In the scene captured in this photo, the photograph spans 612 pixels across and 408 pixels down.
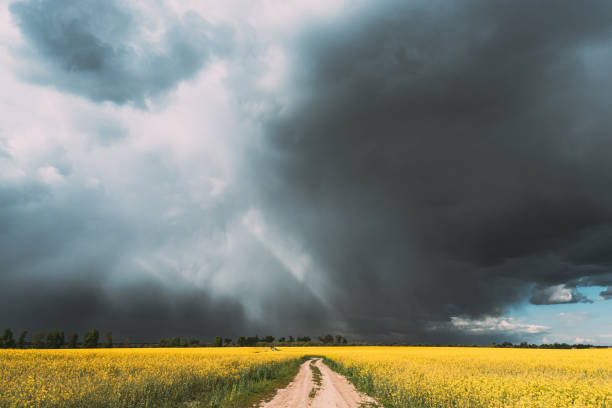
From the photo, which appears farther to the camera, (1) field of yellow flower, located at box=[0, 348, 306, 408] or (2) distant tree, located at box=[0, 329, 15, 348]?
(2) distant tree, located at box=[0, 329, 15, 348]

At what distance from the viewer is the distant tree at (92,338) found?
166850 mm

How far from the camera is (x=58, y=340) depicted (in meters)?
169

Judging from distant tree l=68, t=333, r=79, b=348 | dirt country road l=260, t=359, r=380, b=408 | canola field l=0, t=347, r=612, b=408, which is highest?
canola field l=0, t=347, r=612, b=408

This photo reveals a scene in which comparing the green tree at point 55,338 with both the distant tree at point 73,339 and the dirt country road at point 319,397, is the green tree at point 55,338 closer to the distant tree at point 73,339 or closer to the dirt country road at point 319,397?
the distant tree at point 73,339

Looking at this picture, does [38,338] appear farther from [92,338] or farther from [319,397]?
[319,397]

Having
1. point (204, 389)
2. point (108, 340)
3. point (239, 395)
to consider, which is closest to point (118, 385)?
point (204, 389)

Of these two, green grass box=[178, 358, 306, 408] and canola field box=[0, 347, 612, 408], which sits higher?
canola field box=[0, 347, 612, 408]

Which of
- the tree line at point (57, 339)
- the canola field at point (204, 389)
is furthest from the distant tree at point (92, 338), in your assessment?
the canola field at point (204, 389)

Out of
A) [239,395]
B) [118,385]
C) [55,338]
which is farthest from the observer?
[55,338]

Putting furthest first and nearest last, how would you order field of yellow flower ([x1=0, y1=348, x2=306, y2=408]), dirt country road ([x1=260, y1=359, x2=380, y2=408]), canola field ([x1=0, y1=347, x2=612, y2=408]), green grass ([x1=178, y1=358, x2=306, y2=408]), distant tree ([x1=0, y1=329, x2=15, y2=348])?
distant tree ([x1=0, y1=329, x2=15, y2=348]) → dirt country road ([x1=260, y1=359, x2=380, y2=408]) → green grass ([x1=178, y1=358, x2=306, y2=408]) → canola field ([x1=0, y1=347, x2=612, y2=408]) → field of yellow flower ([x1=0, y1=348, x2=306, y2=408])

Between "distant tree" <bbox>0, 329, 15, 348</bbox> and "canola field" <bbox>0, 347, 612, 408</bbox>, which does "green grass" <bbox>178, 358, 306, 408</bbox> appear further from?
"distant tree" <bbox>0, 329, 15, 348</bbox>

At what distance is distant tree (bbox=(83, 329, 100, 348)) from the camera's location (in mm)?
166850

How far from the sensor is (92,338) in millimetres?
169250

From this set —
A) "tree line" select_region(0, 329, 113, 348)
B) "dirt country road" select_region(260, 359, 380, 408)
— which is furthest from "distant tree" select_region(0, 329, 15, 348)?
"dirt country road" select_region(260, 359, 380, 408)
